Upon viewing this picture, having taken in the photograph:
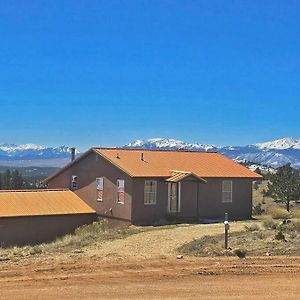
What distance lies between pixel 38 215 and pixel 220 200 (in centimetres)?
1081

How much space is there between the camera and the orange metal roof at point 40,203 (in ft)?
97.8

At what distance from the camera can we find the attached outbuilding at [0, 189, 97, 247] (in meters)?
28.9

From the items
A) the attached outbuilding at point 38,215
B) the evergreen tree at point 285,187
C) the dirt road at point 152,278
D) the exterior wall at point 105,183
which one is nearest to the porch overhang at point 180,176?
the exterior wall at point 105,183

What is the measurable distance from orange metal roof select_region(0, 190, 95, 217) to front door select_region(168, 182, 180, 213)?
4.72m

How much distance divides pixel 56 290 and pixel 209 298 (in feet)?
11.2

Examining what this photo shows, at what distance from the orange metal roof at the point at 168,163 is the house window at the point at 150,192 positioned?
1.60 feet

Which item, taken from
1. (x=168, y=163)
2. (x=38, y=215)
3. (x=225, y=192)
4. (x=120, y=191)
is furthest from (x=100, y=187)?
(x=225, y=192)

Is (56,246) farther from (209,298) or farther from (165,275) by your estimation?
(209,298)

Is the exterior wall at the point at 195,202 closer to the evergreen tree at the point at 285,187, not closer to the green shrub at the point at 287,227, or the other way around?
the green shrub at the point at 287,227

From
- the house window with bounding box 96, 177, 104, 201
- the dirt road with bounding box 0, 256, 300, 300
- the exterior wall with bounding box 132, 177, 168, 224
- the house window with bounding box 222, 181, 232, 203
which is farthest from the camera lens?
the house window with bounding box 222, 181, 232, 203

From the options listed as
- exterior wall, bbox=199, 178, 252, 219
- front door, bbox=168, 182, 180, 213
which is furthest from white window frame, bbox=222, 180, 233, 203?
front door, bbox=168, 182, 180, 213

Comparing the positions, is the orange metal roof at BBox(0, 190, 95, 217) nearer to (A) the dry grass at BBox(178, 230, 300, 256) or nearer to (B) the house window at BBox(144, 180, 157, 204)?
(B) the house window at BBox(144, 180, 157, 204)

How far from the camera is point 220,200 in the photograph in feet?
108

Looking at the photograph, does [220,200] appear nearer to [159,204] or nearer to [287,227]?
[159,204]
